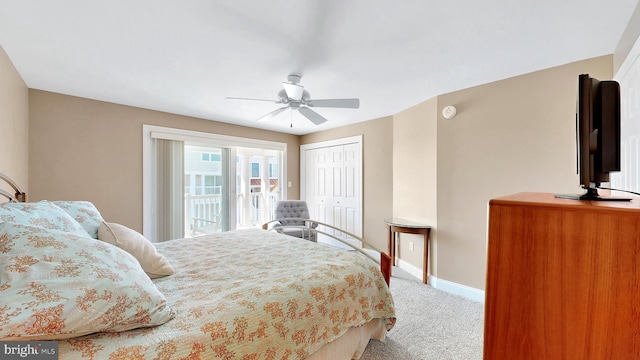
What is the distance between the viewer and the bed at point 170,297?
80cm

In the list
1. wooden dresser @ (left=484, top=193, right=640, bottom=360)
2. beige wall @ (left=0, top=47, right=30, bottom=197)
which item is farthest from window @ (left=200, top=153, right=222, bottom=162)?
wooden dresser @ (left=484, top=193, right=640, bottom=360)

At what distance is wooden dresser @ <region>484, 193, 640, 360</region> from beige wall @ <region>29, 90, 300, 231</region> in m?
4.14

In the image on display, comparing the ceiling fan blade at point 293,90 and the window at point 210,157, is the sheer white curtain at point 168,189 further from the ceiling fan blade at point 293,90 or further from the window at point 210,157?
the ceiling fan blade at point 293,90

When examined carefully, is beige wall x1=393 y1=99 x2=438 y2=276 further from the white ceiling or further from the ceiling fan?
the ceiling fan

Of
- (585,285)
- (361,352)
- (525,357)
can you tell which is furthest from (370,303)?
(585,285)

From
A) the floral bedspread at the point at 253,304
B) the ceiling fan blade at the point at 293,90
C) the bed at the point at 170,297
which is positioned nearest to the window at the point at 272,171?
the ceiling fan blade at the point at 293,90

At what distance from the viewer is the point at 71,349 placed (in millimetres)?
806

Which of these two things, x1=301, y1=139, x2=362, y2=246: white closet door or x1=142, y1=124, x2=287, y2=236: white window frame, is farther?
x1=301, y1=139, x2=362, y2=246: white closet door

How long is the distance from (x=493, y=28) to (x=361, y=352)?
95.9 inches

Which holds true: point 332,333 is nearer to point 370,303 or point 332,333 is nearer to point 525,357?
point 370,303

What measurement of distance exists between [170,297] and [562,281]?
162 centimetres

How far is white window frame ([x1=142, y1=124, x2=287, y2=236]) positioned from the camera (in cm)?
353

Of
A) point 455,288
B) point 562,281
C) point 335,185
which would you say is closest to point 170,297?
point 562,281

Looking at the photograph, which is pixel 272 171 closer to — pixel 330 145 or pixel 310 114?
pixel 330 145
